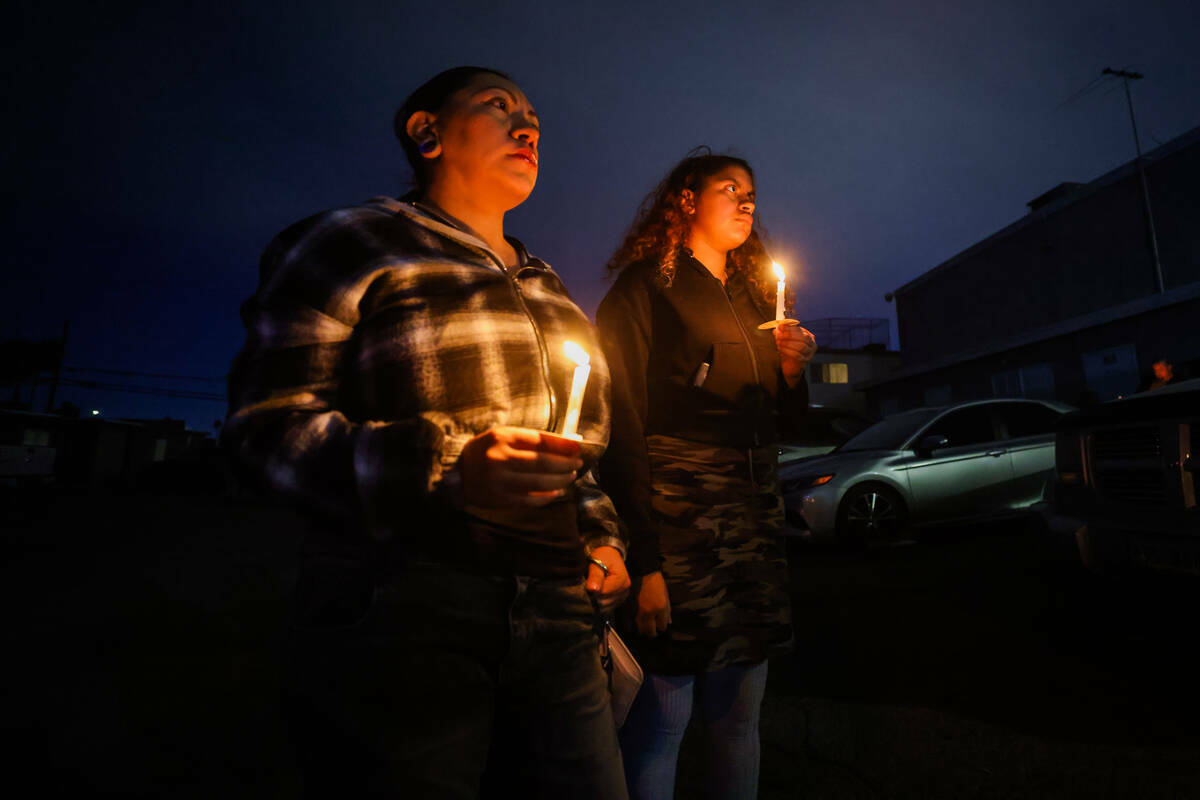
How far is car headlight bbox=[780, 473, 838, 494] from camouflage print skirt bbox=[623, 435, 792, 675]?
5624 mm

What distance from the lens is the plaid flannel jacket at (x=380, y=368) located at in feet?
3.33

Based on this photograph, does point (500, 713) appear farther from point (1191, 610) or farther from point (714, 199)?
point (1191, 610)

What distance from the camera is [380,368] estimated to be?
1133 mm

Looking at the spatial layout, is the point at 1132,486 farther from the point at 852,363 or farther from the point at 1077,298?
the point at 852,363

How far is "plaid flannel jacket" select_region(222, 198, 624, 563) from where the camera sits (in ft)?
3.33

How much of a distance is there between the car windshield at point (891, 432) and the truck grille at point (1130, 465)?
370cm

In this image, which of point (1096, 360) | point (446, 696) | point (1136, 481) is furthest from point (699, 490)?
point (1096, 360)

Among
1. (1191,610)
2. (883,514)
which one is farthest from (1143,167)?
(1191,610)

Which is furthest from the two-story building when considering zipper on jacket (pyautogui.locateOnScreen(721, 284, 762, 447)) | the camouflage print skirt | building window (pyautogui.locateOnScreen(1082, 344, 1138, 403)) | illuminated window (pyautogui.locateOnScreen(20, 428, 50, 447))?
illuminated window (pyautogui.locateOnScreen(20, 428, 50, 447))

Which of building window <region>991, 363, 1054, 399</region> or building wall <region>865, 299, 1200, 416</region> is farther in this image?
building window <region>991, 363, 1054, 399</region>

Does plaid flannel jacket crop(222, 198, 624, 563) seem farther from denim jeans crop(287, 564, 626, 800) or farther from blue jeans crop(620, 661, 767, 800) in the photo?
blue jeans crop(620, 661, 767, 800)

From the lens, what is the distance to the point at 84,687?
381 cm

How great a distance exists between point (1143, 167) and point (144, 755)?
23870 millimetres

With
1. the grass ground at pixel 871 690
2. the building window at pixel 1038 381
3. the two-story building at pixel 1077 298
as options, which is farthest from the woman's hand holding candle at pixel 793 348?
the building window at pixel 1038 381
